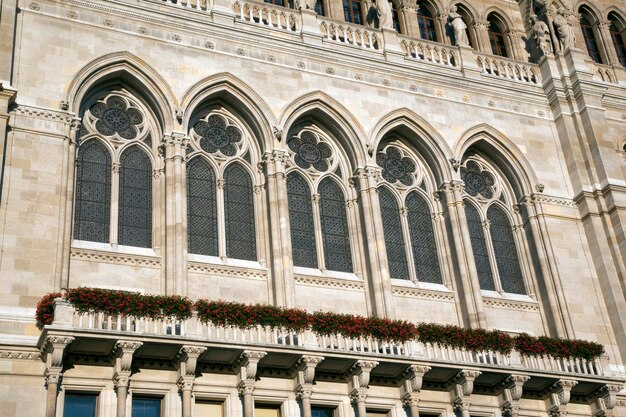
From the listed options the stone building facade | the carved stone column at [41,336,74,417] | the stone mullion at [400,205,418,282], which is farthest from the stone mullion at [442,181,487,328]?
the carved stone column at [41,336,74,417]

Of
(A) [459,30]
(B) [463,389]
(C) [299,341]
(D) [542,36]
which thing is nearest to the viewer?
(C) [299,341]

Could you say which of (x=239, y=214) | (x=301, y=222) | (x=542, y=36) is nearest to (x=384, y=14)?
(x=542, y=36)

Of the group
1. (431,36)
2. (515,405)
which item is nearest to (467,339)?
(515,405)

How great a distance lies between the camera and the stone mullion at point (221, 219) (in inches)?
1017

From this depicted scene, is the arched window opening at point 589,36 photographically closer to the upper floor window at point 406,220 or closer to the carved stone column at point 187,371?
the upper floor window at point 406,220

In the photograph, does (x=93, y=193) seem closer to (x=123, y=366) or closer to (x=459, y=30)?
(x=123, y=366)

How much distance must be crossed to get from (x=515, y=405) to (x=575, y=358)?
8.01ft

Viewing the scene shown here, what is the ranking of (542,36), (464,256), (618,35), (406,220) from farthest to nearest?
(618,35), (542,36), (406,220), (464,256)

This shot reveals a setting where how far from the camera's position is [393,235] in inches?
1124

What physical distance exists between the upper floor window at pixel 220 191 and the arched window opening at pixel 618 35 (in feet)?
56.3

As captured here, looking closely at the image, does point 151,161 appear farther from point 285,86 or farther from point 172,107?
point 285,86

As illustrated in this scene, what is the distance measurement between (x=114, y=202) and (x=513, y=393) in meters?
11.5

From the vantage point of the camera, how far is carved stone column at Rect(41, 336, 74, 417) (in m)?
20.6

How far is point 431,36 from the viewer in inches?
1372
